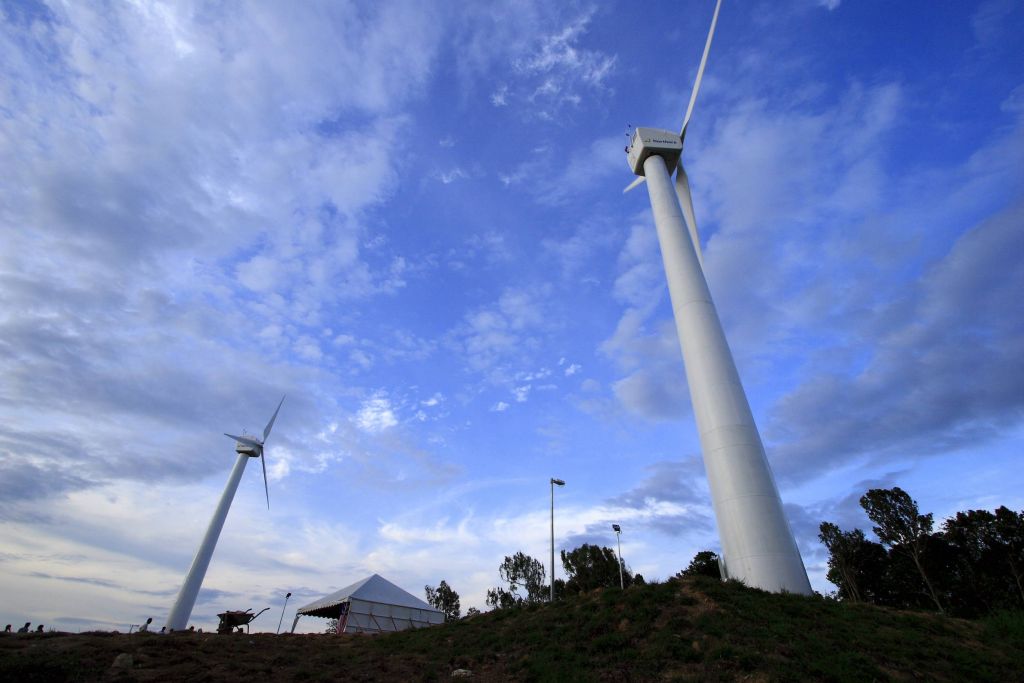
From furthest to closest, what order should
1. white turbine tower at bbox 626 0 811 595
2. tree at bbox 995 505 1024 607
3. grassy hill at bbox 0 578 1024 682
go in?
tree at bbox 995 505 1024 607
white turbine tower at bbox 626 0 811 595
grassy hill at bbox 0 578 1024 682

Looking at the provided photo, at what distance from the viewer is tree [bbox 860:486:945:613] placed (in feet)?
209

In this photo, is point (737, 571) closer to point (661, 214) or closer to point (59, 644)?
point (661, 214)

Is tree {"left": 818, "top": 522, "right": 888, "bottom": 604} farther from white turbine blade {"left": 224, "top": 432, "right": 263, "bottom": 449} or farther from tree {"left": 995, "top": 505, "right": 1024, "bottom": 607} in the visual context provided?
white turbine blade {"left": 224, "top": 432, "right": 263, "bottom": 449}

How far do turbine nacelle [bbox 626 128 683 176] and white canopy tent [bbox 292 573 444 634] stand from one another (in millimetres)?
39704

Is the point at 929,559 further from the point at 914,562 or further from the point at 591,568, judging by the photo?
the point at 591,568

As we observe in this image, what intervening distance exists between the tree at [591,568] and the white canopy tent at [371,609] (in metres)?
36.0

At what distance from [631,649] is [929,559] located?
2799 inches

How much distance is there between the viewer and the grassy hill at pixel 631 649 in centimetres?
1423

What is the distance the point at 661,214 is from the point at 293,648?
31.2 metres

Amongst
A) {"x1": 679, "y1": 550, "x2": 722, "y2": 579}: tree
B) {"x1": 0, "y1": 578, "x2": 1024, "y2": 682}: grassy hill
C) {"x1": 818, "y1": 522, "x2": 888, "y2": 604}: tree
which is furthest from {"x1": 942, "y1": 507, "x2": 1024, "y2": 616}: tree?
{"x1": 0, "y1": 578, "x2": 1024, "y2": 682}: grassy hill

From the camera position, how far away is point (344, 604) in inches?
1560

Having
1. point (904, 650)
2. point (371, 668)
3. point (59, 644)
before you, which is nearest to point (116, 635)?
point (59, 644)

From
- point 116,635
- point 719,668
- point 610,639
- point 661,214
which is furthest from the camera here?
point 661,214

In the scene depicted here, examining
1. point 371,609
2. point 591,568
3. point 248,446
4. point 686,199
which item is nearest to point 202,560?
point 248,446
